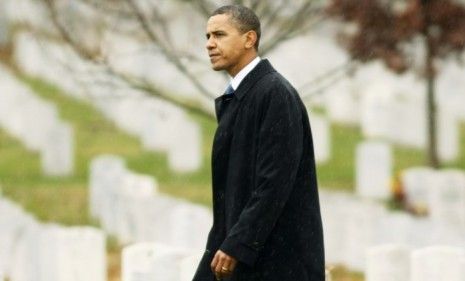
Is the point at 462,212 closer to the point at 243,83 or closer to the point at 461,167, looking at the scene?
the point at 461,167

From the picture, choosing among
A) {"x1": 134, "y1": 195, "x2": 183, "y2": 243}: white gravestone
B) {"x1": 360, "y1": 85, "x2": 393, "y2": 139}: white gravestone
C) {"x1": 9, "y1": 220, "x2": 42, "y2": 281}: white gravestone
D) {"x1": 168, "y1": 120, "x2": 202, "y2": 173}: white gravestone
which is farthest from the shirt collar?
{"x1": 360, "y1": 85, "x2": 393, "y2": 139}: white gravestone

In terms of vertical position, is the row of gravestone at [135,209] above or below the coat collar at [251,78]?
above

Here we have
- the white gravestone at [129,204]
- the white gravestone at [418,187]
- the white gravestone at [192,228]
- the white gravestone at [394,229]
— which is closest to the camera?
the white gravestone at [192,228]

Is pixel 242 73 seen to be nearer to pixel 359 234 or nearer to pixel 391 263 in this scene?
pixel 391 263

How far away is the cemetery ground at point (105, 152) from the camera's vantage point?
17656mm

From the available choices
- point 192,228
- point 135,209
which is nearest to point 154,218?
point 135,209

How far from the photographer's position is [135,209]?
51.7 ft

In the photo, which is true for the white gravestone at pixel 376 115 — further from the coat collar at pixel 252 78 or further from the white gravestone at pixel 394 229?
the coat collar at pixel 252 78

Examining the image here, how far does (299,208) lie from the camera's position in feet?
24.5

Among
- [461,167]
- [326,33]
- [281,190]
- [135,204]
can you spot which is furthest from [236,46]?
[326,33]

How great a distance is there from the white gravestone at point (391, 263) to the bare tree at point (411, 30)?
9087 mm

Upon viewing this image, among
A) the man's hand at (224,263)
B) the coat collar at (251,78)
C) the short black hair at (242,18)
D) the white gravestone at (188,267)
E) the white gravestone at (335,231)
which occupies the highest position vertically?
the white gravestone at (335,231)

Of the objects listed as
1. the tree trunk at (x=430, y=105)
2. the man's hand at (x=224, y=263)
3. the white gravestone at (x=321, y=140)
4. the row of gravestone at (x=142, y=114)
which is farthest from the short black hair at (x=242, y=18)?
the white gravestone at (x=321, y=140)

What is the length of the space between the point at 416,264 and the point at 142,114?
1563cm
